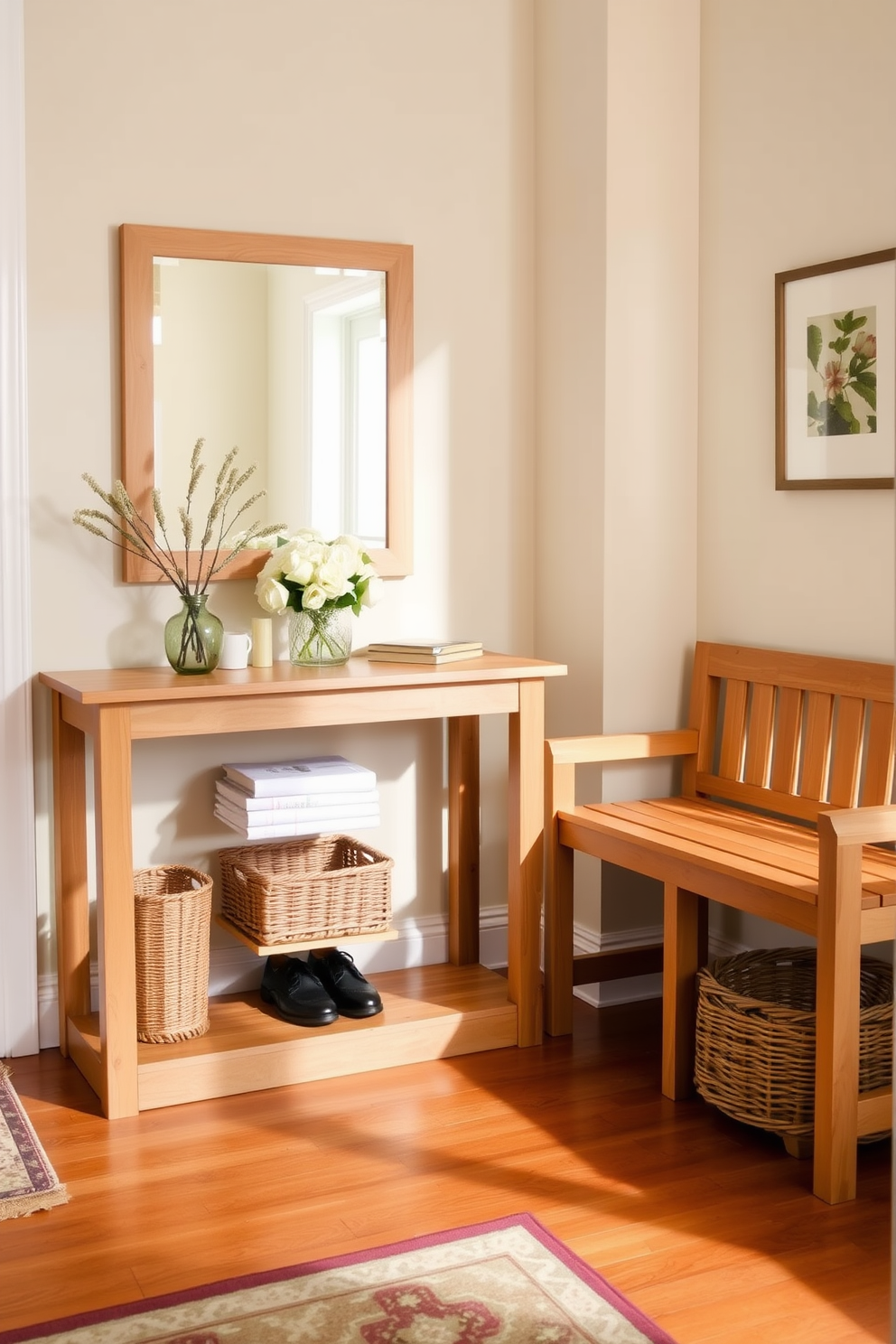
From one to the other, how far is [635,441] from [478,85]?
3.36ft

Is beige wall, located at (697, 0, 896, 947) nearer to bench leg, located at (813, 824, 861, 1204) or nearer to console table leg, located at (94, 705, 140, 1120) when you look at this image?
bench leg, located at (813, 824, 861, 1204)

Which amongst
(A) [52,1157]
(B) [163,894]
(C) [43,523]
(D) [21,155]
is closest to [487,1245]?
(A) [52,1157]

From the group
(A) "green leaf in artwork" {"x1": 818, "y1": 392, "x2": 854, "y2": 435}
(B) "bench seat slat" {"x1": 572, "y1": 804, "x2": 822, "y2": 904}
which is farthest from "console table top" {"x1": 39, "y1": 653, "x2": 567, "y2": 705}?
(A) "green leaf in artwork" {"x1": 818, "y1": 392, "x2": 854, "y2": 435}

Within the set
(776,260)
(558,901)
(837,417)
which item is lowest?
(558,901)

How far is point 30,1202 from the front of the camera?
7.91 feet

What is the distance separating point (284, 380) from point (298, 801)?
1026mm

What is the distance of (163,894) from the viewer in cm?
315

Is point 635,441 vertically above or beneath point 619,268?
beneath

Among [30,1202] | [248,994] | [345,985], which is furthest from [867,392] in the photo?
[30,1202]

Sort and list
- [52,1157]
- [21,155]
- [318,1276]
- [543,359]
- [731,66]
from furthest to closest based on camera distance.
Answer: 1. [543,359]
2. [731,66]
3. [21,155]
4. [52,1157]
5. [318,1276]

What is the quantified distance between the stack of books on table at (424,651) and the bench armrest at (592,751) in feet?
0.97

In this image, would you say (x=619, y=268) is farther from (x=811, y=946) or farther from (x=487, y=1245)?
(x=487, y=1245)

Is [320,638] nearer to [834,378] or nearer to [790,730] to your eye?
[790,730]

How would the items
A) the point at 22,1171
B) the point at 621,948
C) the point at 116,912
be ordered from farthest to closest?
the point at 621,948 < the point at 116,912 < the point at 22,1171
